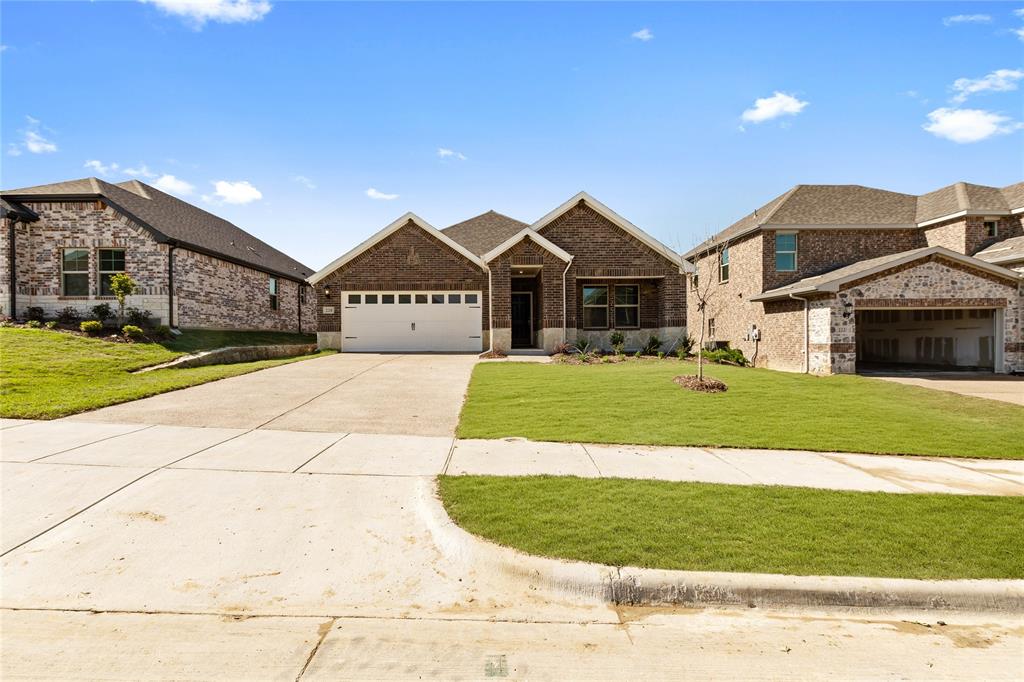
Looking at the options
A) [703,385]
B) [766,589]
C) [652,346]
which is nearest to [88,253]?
[703,385]

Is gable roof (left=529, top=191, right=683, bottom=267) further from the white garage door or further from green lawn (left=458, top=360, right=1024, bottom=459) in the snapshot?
green lawn (left=458, top=360, right=1024, bottom=459)

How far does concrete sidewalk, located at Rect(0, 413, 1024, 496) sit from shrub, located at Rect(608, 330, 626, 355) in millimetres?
12774

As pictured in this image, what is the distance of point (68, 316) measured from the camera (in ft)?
59.8

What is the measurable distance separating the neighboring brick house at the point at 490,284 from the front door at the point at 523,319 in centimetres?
98

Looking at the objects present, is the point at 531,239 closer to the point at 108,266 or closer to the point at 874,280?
the point at 874,280

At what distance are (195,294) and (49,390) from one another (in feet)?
36.5

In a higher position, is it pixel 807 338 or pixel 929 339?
pixel 807 338

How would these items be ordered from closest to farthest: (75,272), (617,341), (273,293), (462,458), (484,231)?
1. (462,458)
2. (75,272)
3. (617,341)
4. (484,231)
5. (273,293)

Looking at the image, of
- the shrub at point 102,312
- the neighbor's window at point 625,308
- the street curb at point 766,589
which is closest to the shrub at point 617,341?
the neighbor's window at point 625,308

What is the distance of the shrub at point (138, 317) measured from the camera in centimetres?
1822

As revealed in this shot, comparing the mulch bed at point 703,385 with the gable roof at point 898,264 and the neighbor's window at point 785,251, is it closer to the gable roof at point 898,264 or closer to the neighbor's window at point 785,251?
the gable roof at point 898,264

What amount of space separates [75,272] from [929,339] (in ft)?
115

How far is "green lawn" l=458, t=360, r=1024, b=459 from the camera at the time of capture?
26.3 feet

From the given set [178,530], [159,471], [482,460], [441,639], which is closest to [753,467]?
[482,460]
